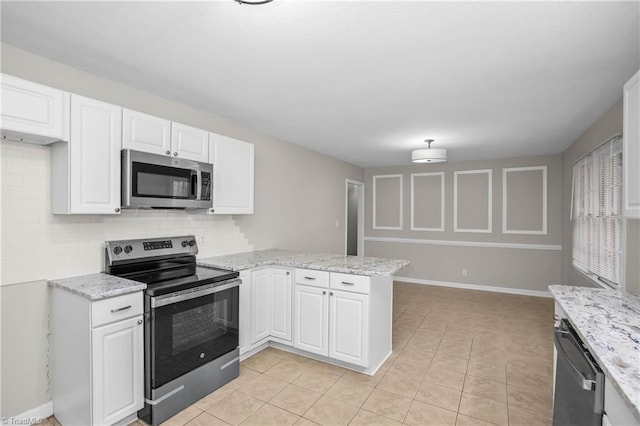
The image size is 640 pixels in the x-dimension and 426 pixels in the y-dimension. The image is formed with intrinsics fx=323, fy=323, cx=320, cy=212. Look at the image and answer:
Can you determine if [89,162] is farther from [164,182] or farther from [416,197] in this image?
[416,197]

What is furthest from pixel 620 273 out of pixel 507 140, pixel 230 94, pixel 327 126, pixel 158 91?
pixel 158 91

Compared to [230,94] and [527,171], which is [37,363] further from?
[527,171]

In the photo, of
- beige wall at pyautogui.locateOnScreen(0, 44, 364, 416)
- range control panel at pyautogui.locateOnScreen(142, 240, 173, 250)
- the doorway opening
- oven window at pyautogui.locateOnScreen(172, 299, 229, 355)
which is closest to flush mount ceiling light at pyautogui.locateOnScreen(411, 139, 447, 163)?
the doorway opening

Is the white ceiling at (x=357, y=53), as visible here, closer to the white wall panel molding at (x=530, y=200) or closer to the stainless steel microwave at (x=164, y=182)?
the stainless steel microwave at (x=164, y=182)

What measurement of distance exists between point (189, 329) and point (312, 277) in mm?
1118

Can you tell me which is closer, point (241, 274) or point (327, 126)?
point (241, 274)

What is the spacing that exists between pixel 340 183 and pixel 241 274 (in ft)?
11.2

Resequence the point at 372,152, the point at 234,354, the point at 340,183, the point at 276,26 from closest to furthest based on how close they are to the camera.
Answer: the point at 276,26
the point at 234,354
the point at 372,152
the point at 340,183

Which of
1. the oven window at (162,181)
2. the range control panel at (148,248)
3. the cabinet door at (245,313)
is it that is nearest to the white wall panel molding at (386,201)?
the cabinet door at (245,313)

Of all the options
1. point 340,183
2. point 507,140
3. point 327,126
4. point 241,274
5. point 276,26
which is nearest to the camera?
point 276,26

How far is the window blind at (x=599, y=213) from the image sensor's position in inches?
117

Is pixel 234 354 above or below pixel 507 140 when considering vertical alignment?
below

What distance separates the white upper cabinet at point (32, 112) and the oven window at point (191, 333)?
50.9 inches

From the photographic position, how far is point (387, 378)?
2736 mm
